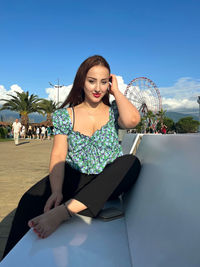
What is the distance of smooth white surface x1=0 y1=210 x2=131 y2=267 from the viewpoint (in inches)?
36.8

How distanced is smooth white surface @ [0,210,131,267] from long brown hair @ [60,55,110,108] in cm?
94

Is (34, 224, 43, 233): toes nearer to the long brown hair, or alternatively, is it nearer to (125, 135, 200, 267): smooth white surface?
(125, 135, 200, 267): smooth white surface

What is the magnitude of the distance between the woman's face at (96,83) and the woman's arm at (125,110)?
76 mm

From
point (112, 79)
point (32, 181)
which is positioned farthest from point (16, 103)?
point (112, 79)

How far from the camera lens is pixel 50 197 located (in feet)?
4.73

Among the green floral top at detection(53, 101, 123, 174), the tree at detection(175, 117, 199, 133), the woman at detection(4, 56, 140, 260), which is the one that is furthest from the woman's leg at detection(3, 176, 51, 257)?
the tree at detection(175, 117, 199, 133)

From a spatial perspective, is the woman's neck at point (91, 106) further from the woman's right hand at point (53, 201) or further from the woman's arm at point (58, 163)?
the woman's right hand at point (53, 201)

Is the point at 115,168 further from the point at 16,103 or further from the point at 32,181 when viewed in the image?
the point at 16,103

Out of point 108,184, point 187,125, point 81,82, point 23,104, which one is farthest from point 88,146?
point 187,125

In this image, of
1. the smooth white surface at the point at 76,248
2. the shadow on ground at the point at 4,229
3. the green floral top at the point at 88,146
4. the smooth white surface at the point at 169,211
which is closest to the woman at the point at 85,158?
the green floral top at the point at 88,146

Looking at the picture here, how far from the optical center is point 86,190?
1.36 m

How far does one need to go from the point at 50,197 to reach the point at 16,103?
3063 centimetres

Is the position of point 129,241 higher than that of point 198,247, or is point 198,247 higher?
point 198,247

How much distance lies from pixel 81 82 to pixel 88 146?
1.45 feet
